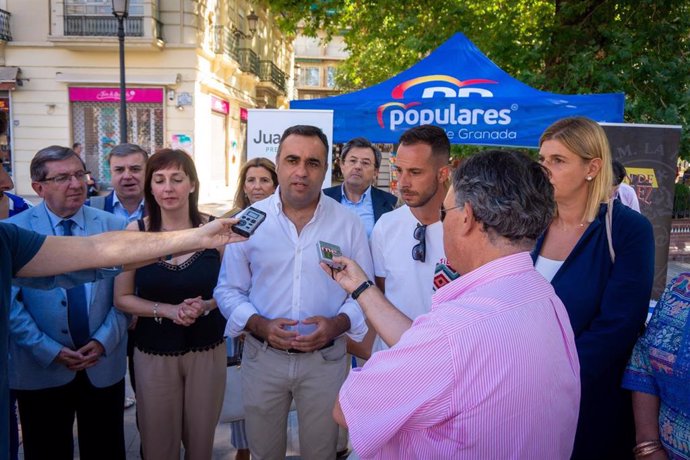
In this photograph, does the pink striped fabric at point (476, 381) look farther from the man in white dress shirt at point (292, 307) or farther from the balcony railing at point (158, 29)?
the balcony railing at point (158, 29)

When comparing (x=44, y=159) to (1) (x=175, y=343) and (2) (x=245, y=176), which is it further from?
(2) (x=245, y=176)

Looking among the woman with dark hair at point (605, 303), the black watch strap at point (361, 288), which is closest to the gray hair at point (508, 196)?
the black watch strap at point (361, 288)

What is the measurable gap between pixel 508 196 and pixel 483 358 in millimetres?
437

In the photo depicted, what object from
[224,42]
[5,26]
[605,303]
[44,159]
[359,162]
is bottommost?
[605,303]

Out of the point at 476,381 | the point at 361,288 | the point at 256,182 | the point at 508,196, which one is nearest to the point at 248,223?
the point at 361,288

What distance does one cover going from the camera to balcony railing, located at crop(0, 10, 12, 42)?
58.0ft

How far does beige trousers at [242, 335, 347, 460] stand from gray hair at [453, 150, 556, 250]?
4.95 feet

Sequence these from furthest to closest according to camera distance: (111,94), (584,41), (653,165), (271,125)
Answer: (111,94) → (584,41) → (653,165) → (271,125)

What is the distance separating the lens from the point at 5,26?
17.8m

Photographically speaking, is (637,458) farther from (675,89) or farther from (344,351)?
(675,89)

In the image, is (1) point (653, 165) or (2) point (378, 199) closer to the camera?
(2) point (378, 199)

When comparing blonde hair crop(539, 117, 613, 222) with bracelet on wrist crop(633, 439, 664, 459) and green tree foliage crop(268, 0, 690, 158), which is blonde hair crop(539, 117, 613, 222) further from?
green tree foliage crop(268, 0, 690, 158)

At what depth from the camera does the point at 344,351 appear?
2.84 metres

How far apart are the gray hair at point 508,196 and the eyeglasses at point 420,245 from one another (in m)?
1.19
